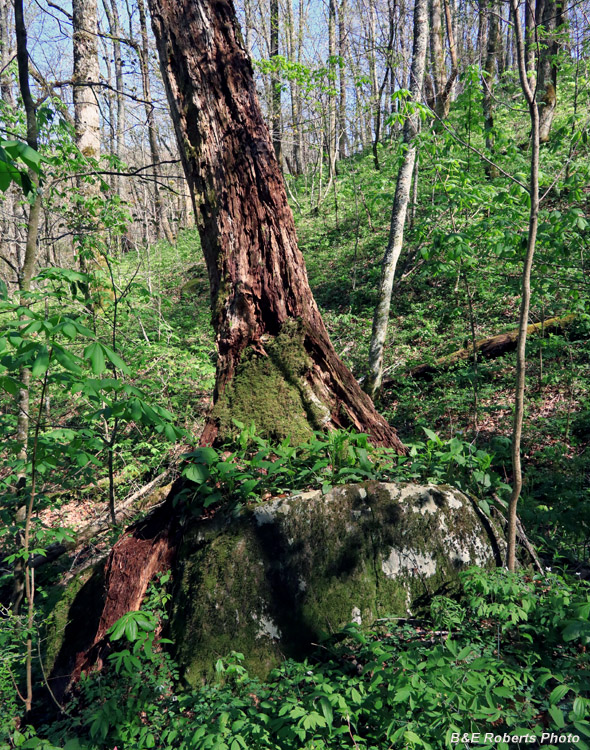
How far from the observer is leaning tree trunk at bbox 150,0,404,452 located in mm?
3346

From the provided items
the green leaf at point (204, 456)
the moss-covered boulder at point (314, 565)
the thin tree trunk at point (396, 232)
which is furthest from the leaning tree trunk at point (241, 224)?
the thin tree trunk at point (396, 232)

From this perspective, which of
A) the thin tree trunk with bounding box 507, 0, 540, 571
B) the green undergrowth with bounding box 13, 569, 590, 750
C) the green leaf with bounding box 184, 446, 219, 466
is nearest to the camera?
the green undergrowth with bounding box 13, 569, 590, 750

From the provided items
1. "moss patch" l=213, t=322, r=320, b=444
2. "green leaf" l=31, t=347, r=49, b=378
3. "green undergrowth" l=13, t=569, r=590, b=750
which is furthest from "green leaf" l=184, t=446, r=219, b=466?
"green leaf" l=31, t=347, r=49, b=378

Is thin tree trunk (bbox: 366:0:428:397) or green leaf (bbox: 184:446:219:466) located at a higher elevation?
thin tree trunk (bbox: 366:0:428:397)

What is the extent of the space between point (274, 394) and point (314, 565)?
1.29m

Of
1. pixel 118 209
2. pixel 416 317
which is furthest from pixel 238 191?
pixel 416 317

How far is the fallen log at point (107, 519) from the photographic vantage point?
4402mm

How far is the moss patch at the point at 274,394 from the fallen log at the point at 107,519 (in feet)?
6.45

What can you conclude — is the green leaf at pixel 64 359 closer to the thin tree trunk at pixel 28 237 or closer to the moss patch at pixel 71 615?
the thin tree trunk at pixel 28 237

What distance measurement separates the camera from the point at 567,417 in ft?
15.4

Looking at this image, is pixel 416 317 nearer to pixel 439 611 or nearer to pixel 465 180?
pixel 465 180

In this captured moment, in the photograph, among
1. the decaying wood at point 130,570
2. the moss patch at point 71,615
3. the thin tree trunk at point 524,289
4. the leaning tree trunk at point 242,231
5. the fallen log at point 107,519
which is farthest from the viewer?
the fallen log at point 107,519

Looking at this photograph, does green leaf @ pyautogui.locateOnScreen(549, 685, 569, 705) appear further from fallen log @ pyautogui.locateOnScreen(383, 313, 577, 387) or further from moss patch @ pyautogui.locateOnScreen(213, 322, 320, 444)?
fallen log @ pyautogui.locateOnScreen(383, 313, 577, 387)

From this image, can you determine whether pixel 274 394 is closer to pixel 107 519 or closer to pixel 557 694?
pixel 557 694
